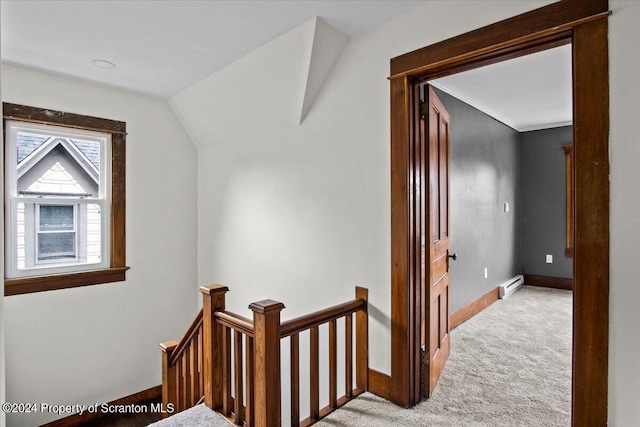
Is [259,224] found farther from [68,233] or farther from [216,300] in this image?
[68,233]

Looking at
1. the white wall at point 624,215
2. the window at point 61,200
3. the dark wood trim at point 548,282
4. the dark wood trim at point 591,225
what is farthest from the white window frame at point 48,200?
the dark wood trim at point 548,282

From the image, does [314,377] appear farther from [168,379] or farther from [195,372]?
[168,379]

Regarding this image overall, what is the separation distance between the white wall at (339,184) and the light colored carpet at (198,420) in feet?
3.11

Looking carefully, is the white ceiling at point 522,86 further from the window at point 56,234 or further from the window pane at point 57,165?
the window at point 56,234

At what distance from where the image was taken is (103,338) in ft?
11.4

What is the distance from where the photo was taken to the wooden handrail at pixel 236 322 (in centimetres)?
195

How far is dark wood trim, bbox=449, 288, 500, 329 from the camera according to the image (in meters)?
3.82

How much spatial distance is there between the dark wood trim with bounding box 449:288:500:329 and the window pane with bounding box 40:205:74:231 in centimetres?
370

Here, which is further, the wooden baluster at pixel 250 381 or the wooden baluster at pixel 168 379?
the wooden baluster at pixel 168 379

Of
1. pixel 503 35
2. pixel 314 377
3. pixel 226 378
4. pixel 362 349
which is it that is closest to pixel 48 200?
pixel 226 378

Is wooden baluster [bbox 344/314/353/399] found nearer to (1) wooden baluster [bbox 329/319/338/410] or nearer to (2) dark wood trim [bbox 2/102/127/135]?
(1) wooden baluster [bbox 329/319/338/410]

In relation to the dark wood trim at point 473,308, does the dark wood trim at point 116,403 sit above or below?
below

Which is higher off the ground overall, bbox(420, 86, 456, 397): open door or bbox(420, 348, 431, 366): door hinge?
bbox(420, 86, 456, 397): open door

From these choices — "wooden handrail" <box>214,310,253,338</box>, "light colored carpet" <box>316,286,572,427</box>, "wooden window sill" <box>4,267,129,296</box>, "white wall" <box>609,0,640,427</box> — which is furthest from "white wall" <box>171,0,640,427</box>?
"wooden window sill" <box>4,267,129,296</box>
